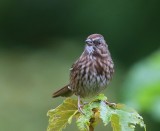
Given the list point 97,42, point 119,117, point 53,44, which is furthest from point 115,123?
point 53,44

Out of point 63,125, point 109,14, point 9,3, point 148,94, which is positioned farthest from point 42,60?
point 63,125

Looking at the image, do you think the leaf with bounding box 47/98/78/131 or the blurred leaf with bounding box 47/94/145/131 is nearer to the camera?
the blurred leaf with bounding box 47/94/145/131

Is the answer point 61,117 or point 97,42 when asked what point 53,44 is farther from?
point 61,117

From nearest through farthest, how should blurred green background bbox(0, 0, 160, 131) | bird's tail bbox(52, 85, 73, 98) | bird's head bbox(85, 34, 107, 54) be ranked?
bird's head bbox(85, 34, 107, 54)
bird's tail bbox(52, 85, 73, 98)
blurred green background bbox(0, 0, 160, 131)

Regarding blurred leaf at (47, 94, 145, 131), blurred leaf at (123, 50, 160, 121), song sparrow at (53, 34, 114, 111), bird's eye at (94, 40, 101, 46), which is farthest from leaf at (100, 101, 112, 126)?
blurred leaf at (123, 50, 160, 121)

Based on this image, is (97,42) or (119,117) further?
(97,42)

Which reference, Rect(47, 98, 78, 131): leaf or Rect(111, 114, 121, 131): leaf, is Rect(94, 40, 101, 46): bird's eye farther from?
Rect(111, 114, 121, 131): leaf

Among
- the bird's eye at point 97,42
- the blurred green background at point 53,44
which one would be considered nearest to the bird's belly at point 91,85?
the bird's eye at point 97,42


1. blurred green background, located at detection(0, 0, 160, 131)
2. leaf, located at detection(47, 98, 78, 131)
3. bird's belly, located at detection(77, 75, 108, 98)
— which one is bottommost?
leaf, located at detection(47, 98, 78, 131)
